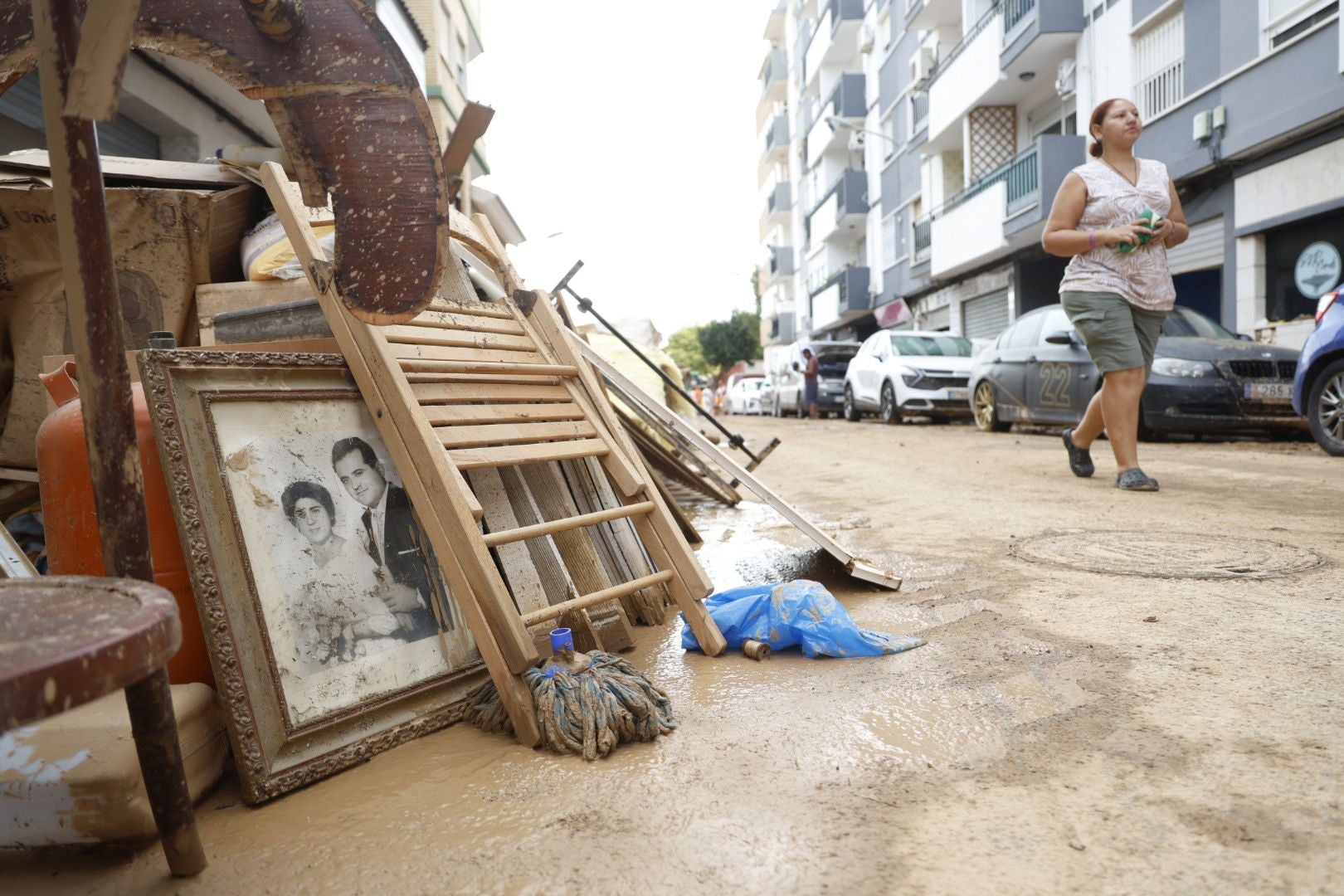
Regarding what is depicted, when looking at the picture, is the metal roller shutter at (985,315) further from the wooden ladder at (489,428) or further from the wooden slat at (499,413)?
the wooden slat at (499,413)

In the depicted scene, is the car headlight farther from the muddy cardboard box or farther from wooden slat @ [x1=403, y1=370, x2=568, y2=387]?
the muddy cardboard box

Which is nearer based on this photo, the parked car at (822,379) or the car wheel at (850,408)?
the car wheel at (850,408)

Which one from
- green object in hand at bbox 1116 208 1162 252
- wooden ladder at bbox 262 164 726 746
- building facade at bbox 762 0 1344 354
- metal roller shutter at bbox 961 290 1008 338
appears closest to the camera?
wooden ladder at bbox 262 164 726 746

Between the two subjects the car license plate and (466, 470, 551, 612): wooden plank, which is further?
the car license plate

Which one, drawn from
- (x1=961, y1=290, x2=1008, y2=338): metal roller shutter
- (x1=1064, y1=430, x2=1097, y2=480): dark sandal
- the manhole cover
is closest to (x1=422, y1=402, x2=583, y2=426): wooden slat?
the manhole cover

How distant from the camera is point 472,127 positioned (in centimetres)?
489

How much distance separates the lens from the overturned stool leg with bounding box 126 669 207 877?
1.32 m

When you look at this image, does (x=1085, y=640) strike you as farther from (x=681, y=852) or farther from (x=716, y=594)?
(x=681, y=852)

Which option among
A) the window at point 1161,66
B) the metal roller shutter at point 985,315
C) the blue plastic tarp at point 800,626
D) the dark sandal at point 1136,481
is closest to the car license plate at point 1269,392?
the dark sandal at point 1136,481

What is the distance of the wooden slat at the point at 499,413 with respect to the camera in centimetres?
240

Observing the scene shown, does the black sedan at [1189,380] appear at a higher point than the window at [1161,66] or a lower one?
lower

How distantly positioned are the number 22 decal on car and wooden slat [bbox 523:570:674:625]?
7.90 m

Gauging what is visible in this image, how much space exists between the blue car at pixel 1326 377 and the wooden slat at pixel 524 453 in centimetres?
586

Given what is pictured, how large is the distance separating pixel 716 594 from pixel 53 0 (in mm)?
2294
